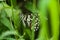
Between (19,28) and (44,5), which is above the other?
(44,5)

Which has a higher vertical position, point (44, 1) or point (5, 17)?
point (44, 1)

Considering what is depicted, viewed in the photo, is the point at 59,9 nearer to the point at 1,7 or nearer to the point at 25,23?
the point at 1,7

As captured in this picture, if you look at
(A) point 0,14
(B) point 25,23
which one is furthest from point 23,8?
(A) point 0,14

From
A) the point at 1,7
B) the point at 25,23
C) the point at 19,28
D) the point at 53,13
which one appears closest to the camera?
the point at 53,13

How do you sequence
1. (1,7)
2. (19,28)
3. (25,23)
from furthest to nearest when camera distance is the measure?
(25,23)
(19,28)
(1,7)

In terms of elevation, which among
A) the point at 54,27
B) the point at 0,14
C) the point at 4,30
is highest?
the point at 54,27

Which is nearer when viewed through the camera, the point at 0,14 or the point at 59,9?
the point at 59,9

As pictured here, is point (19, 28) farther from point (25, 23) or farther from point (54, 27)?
point (54, 27)

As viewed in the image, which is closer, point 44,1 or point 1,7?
point 44,1

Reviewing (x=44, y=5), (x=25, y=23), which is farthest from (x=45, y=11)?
(x=25, y=23)
